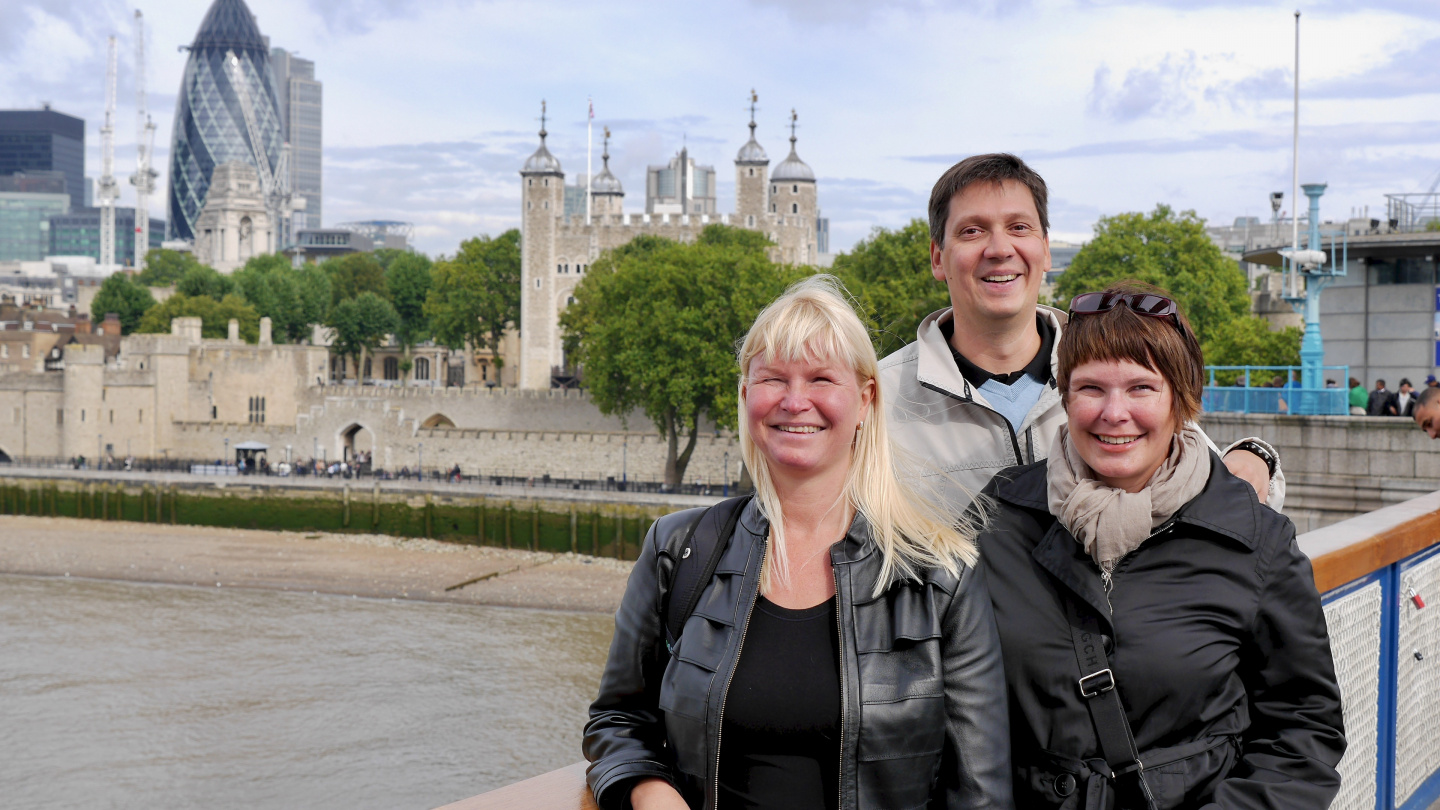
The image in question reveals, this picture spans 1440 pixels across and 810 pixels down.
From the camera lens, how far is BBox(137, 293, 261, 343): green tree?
1897 inches

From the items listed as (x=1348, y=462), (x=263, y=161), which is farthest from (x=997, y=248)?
(x=263, y=161)

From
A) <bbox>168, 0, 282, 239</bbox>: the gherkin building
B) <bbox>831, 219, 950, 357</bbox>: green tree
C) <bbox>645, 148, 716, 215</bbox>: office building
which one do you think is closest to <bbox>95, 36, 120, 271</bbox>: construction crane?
<bbox>168, 0, 282, 239</bbox>: the gherkin building

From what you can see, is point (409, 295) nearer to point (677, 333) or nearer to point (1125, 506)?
point (677, 333)

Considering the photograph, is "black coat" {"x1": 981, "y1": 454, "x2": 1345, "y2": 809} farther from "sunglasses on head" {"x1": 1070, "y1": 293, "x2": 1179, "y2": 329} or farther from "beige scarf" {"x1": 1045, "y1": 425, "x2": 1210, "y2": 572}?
"sunglasses on head" {"x1": 1070, "y1": 293, "x2": 1179, "y2": 329}

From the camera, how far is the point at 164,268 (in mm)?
70938

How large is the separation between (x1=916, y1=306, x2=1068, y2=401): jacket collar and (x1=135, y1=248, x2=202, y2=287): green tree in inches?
2847

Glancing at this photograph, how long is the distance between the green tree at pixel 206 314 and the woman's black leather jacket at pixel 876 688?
163 feet

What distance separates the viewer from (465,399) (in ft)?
131

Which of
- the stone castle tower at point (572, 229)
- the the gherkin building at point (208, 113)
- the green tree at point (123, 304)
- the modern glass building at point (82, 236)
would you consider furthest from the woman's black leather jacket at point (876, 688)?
the modern glass building at point (82, 236)

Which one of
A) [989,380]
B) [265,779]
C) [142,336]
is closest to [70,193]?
[142,336]

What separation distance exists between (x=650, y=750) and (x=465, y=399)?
127 feet

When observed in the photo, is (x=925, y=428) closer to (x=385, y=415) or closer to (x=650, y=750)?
(x=650, y=750)

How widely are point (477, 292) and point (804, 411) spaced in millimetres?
45247

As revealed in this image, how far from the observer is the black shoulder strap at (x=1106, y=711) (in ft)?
6.10
